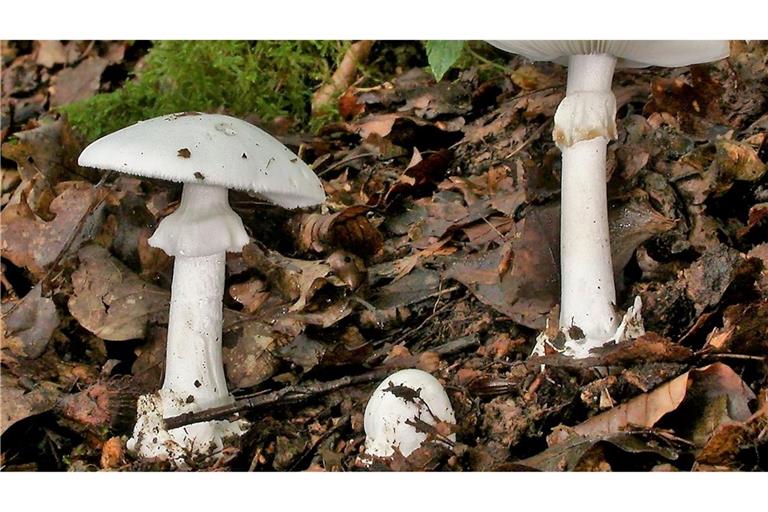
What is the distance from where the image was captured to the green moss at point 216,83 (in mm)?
3621

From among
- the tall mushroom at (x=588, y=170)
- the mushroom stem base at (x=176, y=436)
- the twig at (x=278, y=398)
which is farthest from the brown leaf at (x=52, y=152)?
the tall mushroom at (x=588, y=170)

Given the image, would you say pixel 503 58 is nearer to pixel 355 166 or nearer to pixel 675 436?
pixel 355 166

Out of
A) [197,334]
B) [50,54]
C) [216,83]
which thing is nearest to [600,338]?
[197,334]

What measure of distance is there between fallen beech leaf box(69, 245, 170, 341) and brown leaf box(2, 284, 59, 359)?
9 cm

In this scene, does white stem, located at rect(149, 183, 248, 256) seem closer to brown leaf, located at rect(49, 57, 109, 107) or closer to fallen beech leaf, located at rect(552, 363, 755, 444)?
fallen beech leaf, located at rect(552, 363, 755, 444)

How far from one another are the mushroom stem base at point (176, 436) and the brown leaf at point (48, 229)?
91 centimetres

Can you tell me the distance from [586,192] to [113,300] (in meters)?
1.72

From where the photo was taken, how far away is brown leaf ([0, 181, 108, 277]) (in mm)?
3104

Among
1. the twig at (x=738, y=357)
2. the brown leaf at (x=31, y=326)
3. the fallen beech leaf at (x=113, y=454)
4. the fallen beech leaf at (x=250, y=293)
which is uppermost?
the twig at (x=738, y=357)

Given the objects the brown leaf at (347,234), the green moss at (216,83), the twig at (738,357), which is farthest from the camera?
the green moss at (216,83)

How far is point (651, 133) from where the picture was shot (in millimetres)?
3078

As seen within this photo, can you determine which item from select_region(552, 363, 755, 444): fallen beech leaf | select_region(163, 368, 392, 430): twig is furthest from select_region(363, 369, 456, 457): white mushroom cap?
select_region(552, 363, 755, 444): fallen beech leaf

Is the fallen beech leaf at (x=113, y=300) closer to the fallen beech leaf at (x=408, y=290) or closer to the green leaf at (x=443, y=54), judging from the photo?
the fallen beech leaf at (x=408, y=290)

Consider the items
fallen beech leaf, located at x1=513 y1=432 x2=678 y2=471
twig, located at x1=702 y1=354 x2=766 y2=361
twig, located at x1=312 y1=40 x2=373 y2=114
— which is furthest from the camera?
twig, located at x1=312 y1=40 x2=373 y2=114
